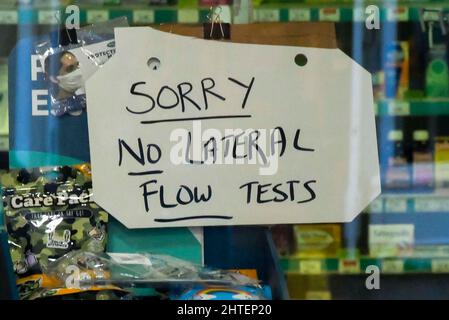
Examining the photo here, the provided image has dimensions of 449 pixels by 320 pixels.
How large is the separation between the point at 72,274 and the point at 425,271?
2.35ft

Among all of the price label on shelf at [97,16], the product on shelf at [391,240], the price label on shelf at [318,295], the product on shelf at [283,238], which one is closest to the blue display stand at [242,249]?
the product on shelf at [283,238]

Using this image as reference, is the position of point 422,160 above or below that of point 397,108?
below

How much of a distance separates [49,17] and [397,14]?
26.8 inches

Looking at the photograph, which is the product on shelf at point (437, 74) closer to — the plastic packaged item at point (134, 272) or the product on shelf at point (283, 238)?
the product on shelf at point (283, 238)

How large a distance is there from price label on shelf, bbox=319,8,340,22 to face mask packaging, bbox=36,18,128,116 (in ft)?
1.22

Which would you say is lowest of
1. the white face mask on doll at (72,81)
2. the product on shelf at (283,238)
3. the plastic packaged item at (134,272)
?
the plastic packaged item at (134,272)

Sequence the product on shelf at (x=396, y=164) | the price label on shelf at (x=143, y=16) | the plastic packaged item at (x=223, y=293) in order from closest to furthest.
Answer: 1. the plastic packaged item at (x=223, y=293)
2. the price label on shelf at (x=143, y=16)
3. the product on shelf at (x=396, y=164)

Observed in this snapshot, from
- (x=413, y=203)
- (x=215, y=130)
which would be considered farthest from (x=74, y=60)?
(x=413, y=203)

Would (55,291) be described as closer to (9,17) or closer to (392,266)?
(9,17)

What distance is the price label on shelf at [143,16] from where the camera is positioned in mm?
1310

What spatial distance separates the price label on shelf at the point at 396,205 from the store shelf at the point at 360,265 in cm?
10

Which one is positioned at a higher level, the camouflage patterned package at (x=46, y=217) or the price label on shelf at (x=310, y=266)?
the camouflage patterned package at (x=46, y=217)

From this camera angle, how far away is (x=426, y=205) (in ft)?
4.77

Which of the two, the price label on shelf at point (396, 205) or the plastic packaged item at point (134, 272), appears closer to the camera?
the plastic packaged item at point (134, 272)
